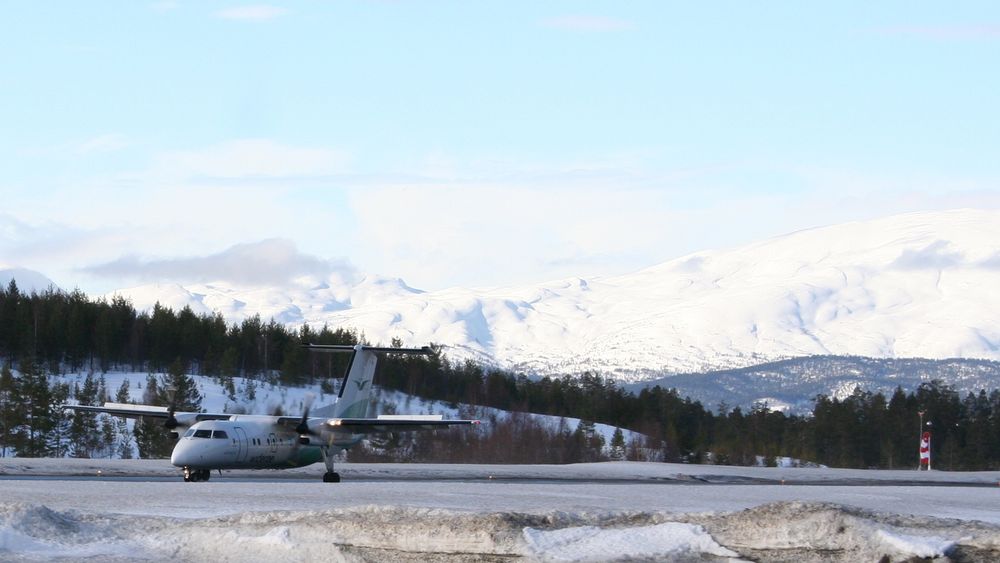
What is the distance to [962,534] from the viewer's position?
1839 centimetres

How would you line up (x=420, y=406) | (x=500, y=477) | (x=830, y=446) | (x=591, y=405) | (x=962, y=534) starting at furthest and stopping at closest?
(x=591, y=405), (x=420, y=406), (x=830, y=446), (x=500, y=477), (x=962, y=534)

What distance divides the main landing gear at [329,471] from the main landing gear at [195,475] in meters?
3.48

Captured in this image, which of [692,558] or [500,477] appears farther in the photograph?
[500,477]

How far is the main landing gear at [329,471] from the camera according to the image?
3795cm

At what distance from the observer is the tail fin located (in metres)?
44.1

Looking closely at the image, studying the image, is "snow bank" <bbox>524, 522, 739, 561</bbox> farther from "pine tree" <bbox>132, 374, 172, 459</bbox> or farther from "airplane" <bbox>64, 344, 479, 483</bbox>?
"pine tree" <bbox>132, 374, 172, 459</bbox>

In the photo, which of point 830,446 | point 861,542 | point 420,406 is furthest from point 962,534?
point 420,406

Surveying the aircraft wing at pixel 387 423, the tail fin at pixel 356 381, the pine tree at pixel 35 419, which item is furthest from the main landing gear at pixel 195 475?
the pine tree at pixel 35 419

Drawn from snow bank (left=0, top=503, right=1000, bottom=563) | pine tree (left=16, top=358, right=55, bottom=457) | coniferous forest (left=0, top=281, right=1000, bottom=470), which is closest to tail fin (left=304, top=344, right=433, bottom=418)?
snow bank (left=0, top=503, right=1000, bottom=563)

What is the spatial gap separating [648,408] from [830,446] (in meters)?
22.9

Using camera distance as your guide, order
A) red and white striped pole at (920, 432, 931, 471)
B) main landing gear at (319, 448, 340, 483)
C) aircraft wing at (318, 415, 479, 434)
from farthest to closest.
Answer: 1. red and white striped pole at (920, 432, 931, 471)
2. aircraft wing at (318, 415, 479, 434)
3. main landing gear at (319, 448, 340, 483)

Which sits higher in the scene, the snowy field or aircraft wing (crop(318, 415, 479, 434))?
aircraft wing (crop(318, 415, 479, 434))

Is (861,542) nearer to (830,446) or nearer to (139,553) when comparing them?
(139,553)

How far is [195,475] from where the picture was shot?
36188 millimetres
